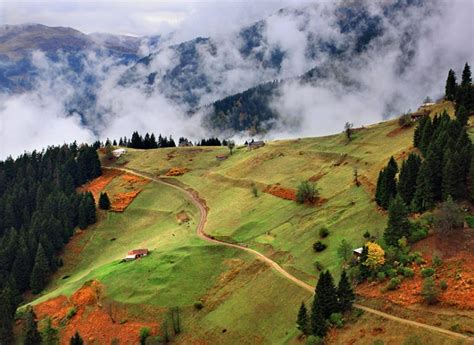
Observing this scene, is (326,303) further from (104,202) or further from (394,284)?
(104,202)

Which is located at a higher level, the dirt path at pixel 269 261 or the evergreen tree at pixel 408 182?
the evergreen tree at pixel 408 182

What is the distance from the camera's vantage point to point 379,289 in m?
78.8

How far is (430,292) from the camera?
71.0 m

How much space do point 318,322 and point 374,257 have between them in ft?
48.9

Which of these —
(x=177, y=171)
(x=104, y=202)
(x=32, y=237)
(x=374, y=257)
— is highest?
(x=177, y=171)

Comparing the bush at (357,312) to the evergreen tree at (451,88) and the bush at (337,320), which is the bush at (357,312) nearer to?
the bush at (337,320)

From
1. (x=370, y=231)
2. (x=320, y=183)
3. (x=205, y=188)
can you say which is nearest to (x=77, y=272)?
(x=205, y=188)

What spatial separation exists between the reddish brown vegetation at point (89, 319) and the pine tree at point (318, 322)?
117 ft

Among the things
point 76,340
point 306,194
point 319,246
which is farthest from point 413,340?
point 306,194

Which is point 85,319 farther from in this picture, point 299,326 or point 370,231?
point 370,231

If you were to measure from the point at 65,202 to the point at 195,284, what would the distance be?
3604 inches

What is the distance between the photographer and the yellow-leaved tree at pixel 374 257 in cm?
8219

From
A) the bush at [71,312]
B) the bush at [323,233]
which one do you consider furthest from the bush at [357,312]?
the bush at [71,312]

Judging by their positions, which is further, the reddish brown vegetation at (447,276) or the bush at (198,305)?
the bush at (198,305)
